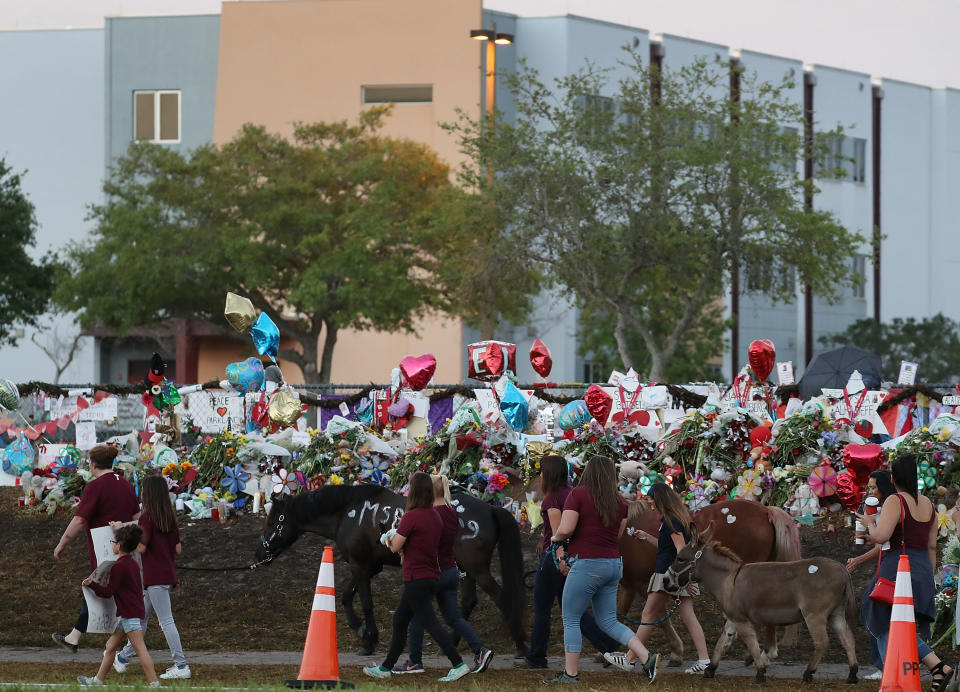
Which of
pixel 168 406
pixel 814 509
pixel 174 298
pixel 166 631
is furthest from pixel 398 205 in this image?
pixel 166 631

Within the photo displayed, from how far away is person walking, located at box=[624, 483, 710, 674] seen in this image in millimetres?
10188

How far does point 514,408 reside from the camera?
15578mm

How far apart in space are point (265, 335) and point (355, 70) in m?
34.0

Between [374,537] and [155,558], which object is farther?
[374,537]

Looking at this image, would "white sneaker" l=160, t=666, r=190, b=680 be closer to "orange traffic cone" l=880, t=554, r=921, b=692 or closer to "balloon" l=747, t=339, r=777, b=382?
"orange traffic cone" l=880, t=554, r=921, b=692

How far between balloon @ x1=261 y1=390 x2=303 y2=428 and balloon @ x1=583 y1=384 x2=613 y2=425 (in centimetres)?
334

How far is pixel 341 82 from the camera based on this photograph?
48.8 metres

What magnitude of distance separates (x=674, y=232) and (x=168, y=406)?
1693cm

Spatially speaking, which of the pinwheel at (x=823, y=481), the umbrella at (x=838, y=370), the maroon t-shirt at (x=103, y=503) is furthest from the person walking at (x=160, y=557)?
the umbrella at (x=838, y=370)

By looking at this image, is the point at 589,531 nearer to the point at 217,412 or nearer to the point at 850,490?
the point at 850,490

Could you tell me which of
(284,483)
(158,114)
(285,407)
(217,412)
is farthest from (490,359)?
(158,114)

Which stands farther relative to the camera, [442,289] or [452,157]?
[452,157]

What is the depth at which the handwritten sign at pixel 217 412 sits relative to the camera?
17.2 m

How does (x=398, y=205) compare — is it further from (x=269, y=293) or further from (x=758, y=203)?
(x=758, y=203)
